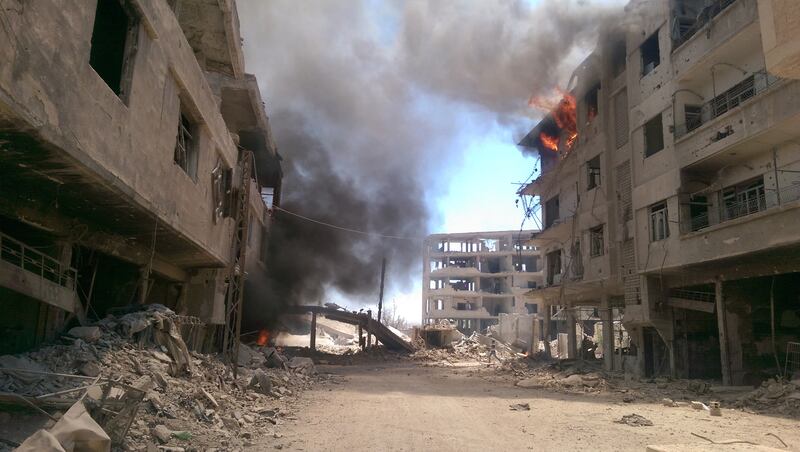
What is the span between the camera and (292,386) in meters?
12.9

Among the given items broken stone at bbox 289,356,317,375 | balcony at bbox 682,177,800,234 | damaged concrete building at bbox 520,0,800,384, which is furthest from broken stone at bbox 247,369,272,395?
balcony at bbox 682,177,800,234

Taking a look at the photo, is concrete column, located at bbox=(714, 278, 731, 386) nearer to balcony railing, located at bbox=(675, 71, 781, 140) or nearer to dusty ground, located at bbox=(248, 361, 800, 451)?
dusty ground, located at bbox=(248, 361, 800, 451)

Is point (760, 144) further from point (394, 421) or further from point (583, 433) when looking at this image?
point (394, 421)

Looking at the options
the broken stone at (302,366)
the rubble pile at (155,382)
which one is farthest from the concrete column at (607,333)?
the rubble pile at (155,382)

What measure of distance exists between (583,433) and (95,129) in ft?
24.8

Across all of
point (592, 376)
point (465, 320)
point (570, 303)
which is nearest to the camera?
point (592, 376)

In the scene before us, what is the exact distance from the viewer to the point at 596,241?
2114 cm

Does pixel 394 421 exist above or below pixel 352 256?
below

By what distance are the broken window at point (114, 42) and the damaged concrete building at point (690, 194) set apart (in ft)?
38.5

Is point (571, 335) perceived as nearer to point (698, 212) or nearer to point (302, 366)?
point (698, 212)

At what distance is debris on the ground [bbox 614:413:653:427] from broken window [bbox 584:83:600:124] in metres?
15.2

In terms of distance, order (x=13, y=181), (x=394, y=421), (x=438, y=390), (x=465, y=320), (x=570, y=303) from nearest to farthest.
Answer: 1. (x=13, y=181)
2. (x=394, y=421)
3. (x=438, y=390)
4. (x=570, y=303)
5. (x=465, y=320)

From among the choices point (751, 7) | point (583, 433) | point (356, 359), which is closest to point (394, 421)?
point (583, 433)

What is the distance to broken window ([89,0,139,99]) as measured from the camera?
6.68 metres
